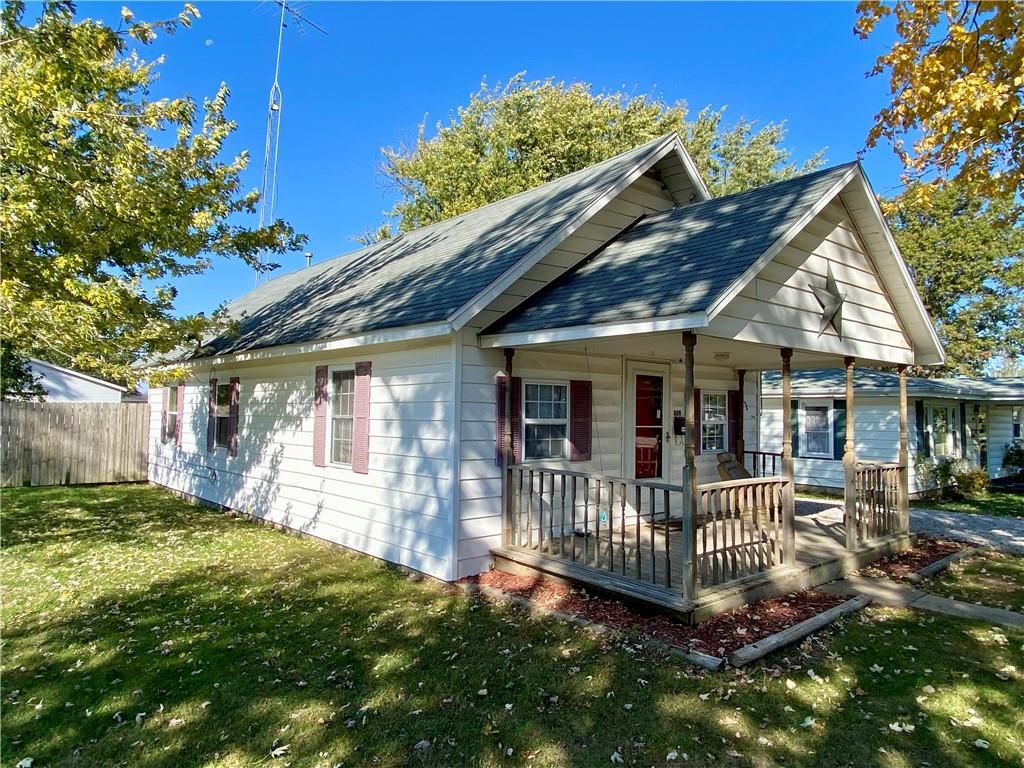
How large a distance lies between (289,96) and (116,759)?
14.0 metres

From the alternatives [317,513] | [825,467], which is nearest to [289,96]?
[317,513]

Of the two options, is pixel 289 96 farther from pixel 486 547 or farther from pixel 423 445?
pixel 486 547

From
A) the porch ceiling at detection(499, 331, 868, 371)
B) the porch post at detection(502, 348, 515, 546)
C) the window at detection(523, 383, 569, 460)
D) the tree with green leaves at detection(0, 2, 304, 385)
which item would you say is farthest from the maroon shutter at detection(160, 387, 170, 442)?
the porch ceiling at detection(499, 331, 868, 371)

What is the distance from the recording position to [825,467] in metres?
15.6

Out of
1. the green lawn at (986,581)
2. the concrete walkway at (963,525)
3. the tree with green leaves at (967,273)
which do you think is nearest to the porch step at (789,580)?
the green lawn at (986,581)

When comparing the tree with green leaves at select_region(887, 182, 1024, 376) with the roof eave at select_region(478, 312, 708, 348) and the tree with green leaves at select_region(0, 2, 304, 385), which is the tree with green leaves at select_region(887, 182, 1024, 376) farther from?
the tree with green leaves at select_region(0, 2, 304, 385)

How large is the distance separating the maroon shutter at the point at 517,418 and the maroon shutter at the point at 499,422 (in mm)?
225

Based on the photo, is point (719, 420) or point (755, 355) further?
point (719, 420)

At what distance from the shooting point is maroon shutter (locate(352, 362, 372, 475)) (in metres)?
7.93

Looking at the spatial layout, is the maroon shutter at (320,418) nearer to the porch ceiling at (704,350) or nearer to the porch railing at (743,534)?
the porch ceiling at (704,350)

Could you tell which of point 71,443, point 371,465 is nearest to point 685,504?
point 371,465

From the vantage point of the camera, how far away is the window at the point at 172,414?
558 inches

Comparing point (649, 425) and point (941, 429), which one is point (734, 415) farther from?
point (941, 429)

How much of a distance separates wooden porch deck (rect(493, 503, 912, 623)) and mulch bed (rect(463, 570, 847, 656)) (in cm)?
10
